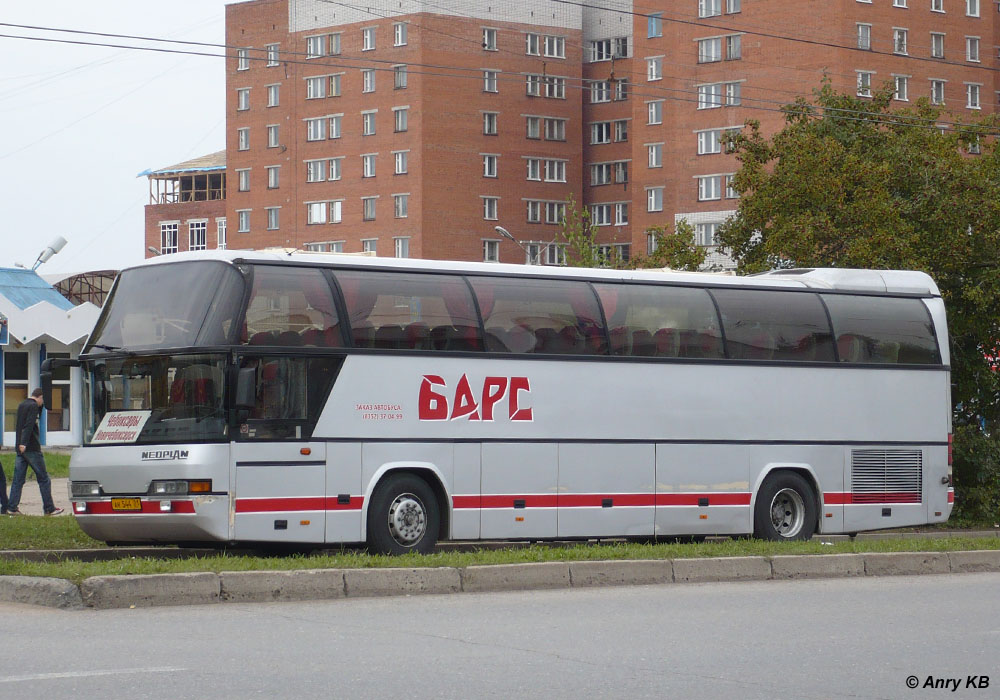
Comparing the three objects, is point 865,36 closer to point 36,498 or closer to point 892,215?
point 892,215

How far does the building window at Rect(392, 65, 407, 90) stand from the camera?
311ft

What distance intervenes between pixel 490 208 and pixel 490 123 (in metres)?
5.38

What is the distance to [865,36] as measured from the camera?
267ft

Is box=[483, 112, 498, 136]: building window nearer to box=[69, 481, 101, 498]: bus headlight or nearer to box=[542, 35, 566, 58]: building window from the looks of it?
box=[542, 35, 566, 58]: building window

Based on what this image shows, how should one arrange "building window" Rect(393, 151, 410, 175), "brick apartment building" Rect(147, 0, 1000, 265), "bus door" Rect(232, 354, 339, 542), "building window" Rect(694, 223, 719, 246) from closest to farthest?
"bus door" Rect(232, 354, 339, 542) < "brick apartment building" Rect(147, 0, 1000, 265) < "building window" Rect(694, 223, 719, 246) < "building window" Rect(393, 151, 410, 175)

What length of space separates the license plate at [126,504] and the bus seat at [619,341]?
6.23 metres

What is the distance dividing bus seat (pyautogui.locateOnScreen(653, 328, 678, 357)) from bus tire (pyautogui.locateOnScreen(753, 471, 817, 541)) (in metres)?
2.34

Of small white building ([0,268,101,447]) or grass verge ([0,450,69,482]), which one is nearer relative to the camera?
grass verge ([0,450,69,482])

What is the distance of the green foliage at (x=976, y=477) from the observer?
83.4 feet

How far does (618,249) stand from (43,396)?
83.6 metres

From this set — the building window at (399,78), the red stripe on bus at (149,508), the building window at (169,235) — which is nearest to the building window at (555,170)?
the building window at (399,78)

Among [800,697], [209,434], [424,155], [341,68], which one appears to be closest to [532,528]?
[209,434]

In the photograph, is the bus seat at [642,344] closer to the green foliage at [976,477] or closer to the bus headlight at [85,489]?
the bus headlight at [85,489]

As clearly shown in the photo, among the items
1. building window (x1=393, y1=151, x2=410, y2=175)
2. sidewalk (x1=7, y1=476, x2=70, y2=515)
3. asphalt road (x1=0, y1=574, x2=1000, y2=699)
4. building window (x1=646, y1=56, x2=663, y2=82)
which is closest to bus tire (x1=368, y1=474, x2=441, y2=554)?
asphalt road (x1=0, y1=574, x2=1000, y2=699)
